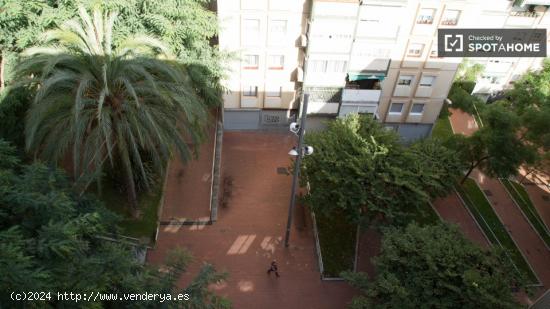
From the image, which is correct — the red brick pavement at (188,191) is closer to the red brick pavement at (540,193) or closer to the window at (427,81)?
the window at (427,81)

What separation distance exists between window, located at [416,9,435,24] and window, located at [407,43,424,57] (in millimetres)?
1551

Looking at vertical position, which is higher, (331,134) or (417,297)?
(331,134)

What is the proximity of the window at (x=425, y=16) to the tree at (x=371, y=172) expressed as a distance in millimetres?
8477

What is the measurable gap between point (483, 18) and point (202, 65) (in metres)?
21.8

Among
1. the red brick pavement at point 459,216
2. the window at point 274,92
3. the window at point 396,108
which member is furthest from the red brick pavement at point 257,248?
the window at point 396,108

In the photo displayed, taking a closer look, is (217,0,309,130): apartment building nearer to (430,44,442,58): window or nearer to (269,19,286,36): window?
(269,19,286,36): window

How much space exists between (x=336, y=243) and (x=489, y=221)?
11.3 meters

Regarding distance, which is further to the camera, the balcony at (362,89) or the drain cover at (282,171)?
the balcony at (362,89)

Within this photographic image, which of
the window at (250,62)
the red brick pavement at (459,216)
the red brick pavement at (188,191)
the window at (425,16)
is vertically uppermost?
the window at (425,16)

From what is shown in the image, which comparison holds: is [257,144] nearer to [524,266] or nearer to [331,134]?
[331,134]

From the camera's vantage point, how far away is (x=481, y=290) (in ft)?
42.3

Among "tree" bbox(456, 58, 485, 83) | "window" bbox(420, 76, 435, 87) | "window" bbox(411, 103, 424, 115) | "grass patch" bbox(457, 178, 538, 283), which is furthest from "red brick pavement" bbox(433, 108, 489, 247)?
"tree" bbox(456, 58, 485, 83)

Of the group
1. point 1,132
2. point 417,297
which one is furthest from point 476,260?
point 1,132

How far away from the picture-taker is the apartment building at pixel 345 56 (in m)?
22.7
